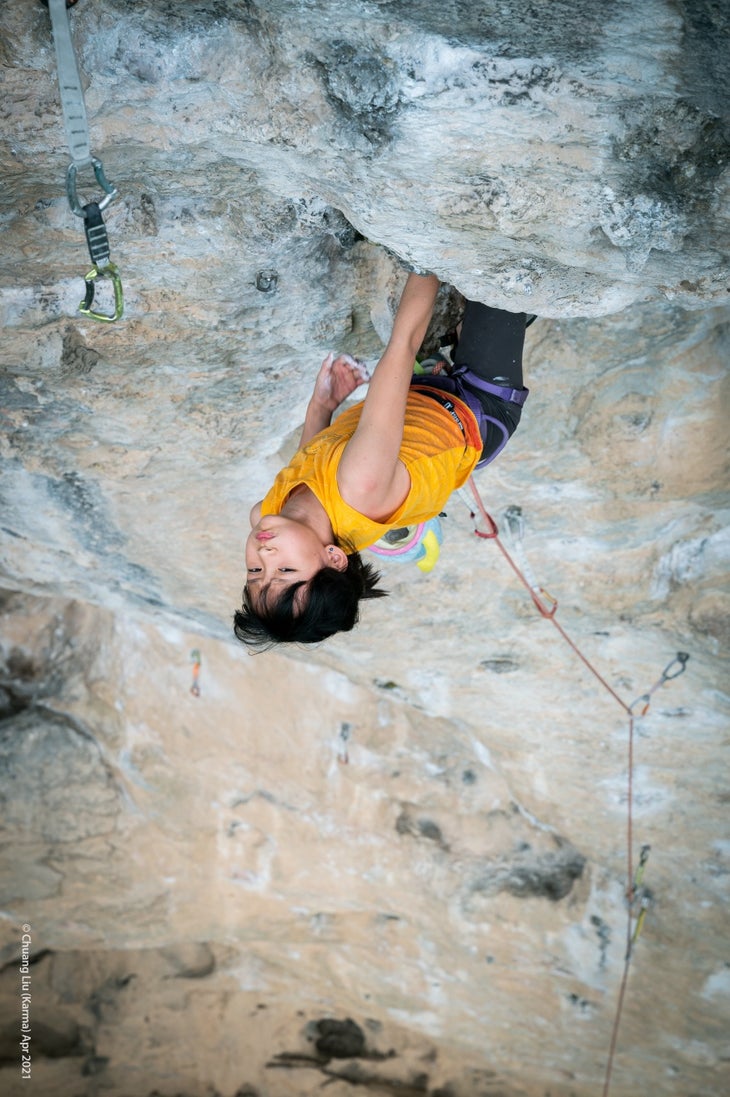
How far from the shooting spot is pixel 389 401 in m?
1.66

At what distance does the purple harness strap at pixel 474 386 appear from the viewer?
1.94 metres

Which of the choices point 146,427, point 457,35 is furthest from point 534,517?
point 457,35

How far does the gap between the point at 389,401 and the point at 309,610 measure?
0.46 metres

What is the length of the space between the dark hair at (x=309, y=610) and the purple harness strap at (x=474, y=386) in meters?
0.41

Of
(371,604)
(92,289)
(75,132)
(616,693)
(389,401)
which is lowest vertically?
(616,693)

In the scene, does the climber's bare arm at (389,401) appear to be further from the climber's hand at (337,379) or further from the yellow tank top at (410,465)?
the climber's hand at (337,379)

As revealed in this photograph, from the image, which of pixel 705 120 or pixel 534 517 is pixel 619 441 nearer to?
pixel 534 517

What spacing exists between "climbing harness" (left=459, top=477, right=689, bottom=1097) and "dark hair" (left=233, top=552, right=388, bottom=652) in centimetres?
60

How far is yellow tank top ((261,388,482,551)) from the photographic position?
178 centimetres

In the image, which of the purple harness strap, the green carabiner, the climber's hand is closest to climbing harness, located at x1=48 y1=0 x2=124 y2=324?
the green carabiner

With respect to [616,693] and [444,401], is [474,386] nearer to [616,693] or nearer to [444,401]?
[444,401]

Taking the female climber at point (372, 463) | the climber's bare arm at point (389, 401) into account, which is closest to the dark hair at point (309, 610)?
the female climber at point (372, 463)

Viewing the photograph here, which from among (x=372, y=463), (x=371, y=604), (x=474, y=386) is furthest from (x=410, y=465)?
(x=371, y=604)

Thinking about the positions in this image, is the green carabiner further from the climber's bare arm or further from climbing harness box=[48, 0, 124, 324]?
the climber's bare arm
